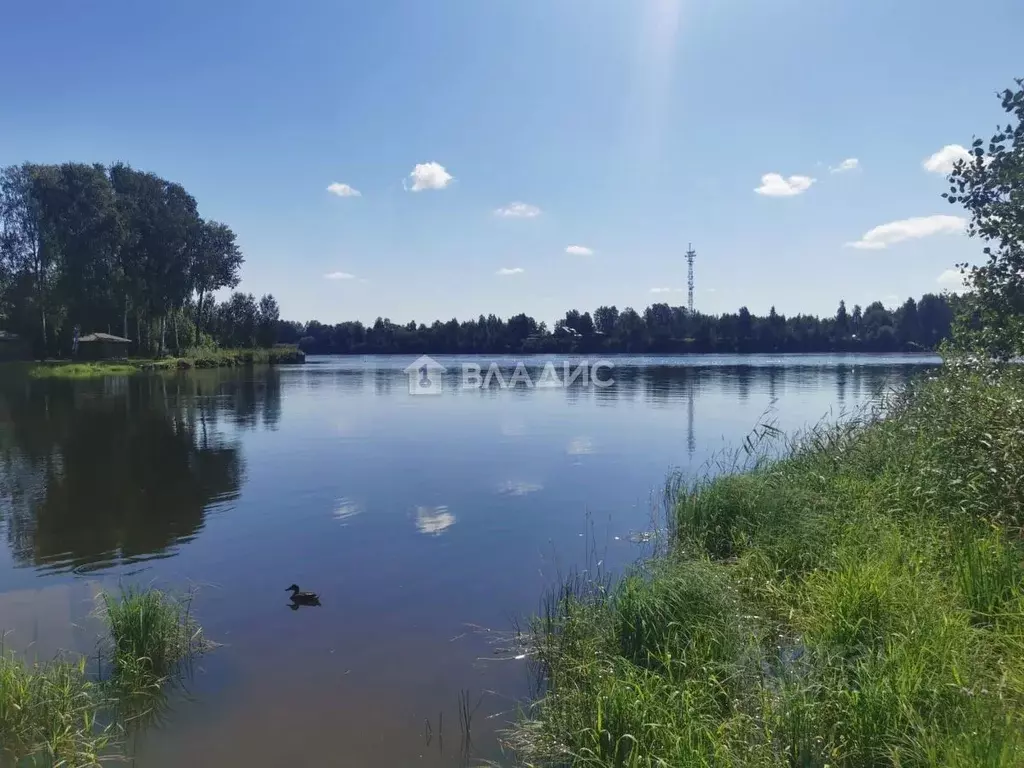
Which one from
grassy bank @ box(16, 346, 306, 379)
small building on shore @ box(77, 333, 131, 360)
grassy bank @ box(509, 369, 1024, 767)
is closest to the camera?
grassy bank @ box(509, 369, 1024, 767)

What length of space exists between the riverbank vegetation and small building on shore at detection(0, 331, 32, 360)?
2620 inches

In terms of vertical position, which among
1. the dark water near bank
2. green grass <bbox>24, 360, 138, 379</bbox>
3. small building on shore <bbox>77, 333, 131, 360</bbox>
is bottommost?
the dark water near bank

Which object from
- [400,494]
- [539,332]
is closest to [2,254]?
[400,494]

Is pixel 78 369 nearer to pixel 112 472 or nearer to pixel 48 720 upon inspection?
pixel 112 472

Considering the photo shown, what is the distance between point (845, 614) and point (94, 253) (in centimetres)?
6520

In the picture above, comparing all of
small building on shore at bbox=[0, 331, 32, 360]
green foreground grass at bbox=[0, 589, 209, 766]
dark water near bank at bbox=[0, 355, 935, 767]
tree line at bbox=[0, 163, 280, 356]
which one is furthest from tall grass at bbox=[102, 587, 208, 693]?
small building on shore at bbox=[0, 331, 32, 360]

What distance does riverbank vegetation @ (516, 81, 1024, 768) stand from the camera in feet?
13.1

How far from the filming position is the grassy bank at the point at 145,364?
49.5 metres

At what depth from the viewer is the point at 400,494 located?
13633mm

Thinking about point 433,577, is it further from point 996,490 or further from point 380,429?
point 380,429

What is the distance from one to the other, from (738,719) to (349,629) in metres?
4.45

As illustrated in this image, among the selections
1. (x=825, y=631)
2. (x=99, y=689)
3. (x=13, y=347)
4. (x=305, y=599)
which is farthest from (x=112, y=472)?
(x=13, y=347)

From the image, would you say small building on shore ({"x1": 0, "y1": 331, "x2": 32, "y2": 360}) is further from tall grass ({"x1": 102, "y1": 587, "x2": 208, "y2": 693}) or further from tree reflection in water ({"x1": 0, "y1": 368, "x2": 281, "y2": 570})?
tall grass ({"x1": 102, "y1": 587, "x2": 208, "y2": 693})

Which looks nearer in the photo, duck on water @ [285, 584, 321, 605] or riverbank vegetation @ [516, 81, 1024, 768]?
riverbank vegetation @ [516, 81, 1024, 768]
